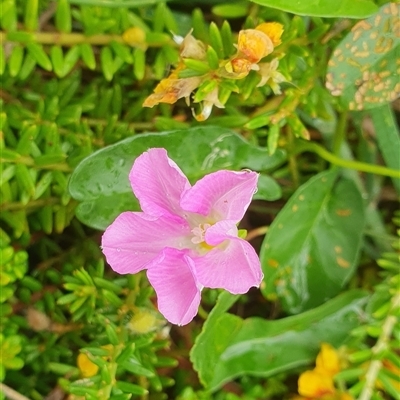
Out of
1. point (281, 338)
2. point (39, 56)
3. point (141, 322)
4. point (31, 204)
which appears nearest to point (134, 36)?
point (39, 56)

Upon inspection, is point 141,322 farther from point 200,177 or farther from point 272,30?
point 272,30

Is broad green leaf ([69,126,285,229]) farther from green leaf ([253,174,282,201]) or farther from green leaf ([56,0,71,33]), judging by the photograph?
green leaf ([56,0,71,33])

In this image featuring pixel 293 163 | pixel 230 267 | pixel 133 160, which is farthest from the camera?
pixel 293 163

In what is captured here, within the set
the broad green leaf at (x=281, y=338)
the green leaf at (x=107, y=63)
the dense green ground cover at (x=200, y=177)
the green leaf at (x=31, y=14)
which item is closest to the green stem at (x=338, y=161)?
the dense green ground cover at (x=200, y=177)

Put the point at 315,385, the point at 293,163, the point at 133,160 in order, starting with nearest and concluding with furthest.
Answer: the point at 133,160 < the point at 315,385 < the point at 293,163

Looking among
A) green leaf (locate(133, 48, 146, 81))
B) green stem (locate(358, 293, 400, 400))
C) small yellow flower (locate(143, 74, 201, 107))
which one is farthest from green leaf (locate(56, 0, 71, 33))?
green stem (locate(358, 293, 400, 400))

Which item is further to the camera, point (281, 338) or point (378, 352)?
point (281, 338)

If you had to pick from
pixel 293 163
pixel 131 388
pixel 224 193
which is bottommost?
pixel 131 388
